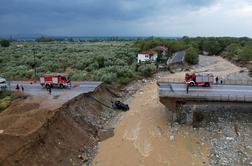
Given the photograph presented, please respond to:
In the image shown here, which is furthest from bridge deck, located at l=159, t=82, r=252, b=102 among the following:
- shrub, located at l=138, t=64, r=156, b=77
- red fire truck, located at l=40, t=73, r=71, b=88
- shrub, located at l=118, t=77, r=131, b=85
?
shrub, located at l=138, t=64, r=156, b=77

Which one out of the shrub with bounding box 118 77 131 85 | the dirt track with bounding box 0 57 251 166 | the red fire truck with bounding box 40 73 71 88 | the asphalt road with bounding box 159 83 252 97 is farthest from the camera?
the shrub with bounding box 118 77 131 85

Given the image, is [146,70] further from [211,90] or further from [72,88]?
[211,90]

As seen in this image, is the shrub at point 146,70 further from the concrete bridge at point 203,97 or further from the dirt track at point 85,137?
the concrete bridge at point 203,97

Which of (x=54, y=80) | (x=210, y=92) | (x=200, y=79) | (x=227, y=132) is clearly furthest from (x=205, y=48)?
(x=227, y=132)

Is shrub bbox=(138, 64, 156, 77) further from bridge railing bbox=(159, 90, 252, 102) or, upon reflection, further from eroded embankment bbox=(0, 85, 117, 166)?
bridge railing bbox=(159, 90, 252, 102)

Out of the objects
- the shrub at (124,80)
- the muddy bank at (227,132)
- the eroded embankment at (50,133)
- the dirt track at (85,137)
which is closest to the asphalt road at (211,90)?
the muddy bank at (227,132)

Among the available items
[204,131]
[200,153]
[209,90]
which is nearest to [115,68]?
[209,90]
